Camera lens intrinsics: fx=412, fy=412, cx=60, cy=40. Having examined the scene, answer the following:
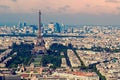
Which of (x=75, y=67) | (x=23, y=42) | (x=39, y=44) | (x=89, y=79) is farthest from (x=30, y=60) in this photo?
(x=23, y=42)

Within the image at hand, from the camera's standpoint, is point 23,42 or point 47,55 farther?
point 23,42

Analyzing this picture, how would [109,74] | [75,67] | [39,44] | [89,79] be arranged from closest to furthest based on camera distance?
[89,79], [109,74], [75,67], [39,44]

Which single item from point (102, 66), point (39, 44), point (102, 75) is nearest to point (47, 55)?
point (39, 44)

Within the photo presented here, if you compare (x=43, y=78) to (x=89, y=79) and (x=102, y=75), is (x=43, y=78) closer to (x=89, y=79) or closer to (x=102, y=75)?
(x=89, y=79)

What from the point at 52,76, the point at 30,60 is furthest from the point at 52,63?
the point at 52,76

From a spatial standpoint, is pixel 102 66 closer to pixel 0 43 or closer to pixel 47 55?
pixel 47 55

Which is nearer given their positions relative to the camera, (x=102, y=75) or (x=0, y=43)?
(x=102, y=75)

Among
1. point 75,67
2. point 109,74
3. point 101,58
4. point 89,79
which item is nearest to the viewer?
point 89,79

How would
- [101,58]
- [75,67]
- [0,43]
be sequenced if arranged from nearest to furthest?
[75,67] → [101,58] → [0,43]

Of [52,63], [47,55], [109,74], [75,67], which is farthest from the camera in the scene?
[47,55]
